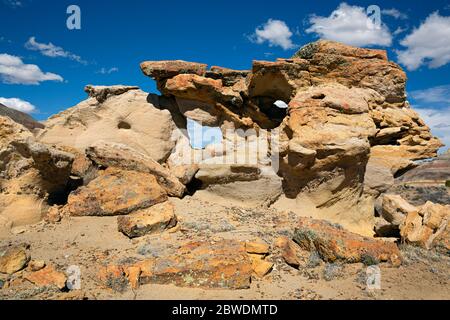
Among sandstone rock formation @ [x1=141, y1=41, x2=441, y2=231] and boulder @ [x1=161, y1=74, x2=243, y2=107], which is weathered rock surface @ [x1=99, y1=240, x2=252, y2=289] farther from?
boulder @ [x1=161, y1=74, x2=243, y2=107]

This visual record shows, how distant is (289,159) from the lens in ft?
26.8

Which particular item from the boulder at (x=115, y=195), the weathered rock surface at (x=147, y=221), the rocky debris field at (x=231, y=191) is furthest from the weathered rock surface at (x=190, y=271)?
the boulder at (x=115, y=195)

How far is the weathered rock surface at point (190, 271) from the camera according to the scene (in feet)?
15.4

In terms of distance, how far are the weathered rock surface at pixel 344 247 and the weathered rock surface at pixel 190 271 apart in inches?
55.4

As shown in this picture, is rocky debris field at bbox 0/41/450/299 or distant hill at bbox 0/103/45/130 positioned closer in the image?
rocky debris field at bbox 0/41/450/299

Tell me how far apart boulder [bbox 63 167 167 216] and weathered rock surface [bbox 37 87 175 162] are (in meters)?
1.69

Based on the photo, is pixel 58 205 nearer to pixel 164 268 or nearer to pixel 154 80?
pixel 164 268

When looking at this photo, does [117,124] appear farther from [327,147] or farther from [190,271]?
[190,271]

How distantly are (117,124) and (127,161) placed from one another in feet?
5.97

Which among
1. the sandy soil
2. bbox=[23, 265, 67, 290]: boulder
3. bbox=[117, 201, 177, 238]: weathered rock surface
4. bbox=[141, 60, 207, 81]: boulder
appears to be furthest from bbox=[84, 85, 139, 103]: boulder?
bbox=[23, 265, 67, 290]: boulder

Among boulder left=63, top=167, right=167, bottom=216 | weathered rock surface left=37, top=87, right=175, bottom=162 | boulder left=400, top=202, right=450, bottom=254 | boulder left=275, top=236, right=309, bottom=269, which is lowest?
boulder left=275, top=236, right=309, bottom=269

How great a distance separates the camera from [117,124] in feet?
29.5

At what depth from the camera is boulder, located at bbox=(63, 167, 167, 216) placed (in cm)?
677

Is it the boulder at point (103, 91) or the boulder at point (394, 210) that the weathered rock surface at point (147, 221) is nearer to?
the boulder at point (103, 91)
